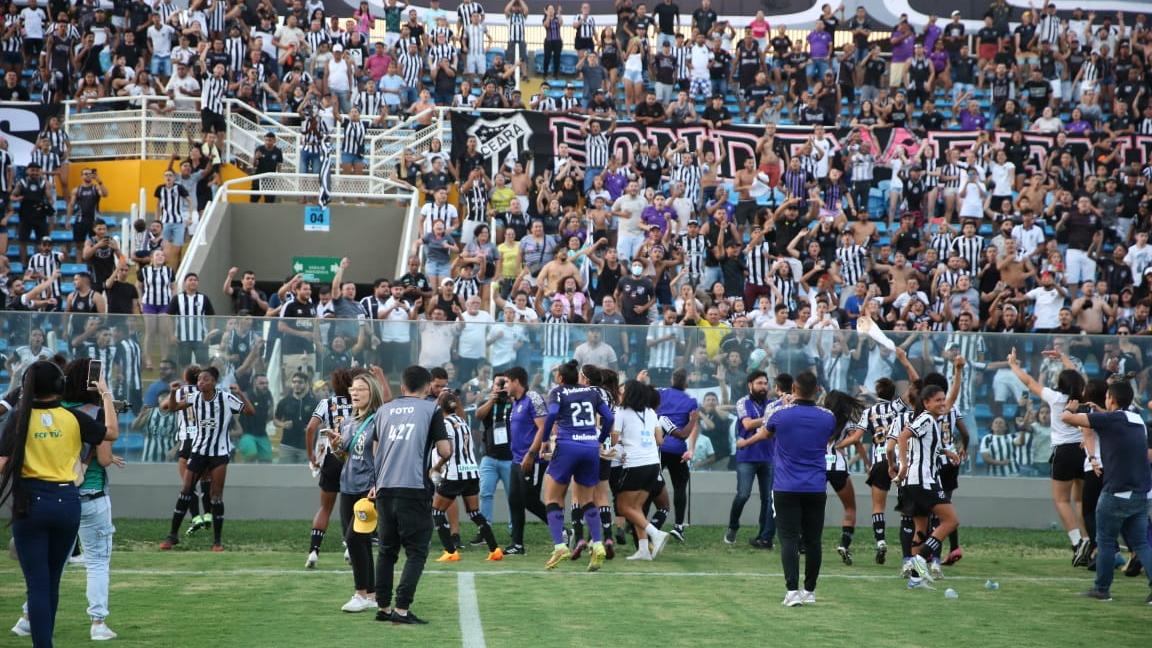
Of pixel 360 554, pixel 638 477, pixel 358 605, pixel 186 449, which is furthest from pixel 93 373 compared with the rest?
pixel 638 477

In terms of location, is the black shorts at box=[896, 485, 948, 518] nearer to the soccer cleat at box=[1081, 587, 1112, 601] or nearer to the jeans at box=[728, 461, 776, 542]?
the soccer cleat at box=[1081, 587, 1112, 601]

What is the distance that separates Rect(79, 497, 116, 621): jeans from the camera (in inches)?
366

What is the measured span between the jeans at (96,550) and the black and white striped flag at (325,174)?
580 inches

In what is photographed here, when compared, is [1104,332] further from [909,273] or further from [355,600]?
[355,600]

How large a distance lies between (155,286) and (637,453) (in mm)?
9058

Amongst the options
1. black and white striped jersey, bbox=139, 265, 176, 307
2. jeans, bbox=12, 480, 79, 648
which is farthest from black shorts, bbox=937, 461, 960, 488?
black and white striped jersey, bbox=139, 265, 176, 307

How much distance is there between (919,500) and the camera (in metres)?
12.6

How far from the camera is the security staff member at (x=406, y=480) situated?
380 inches

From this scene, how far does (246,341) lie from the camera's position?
16.7 meters

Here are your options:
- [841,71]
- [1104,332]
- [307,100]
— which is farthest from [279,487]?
[841,71]

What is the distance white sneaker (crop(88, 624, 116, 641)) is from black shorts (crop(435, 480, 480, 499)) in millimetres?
4825

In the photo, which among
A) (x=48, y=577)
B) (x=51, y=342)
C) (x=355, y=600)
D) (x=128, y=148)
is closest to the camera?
(x=48, y=577)

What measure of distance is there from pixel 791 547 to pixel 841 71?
18994mm

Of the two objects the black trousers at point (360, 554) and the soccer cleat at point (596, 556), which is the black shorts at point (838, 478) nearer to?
the soccer cleat at point (596, 556)
